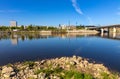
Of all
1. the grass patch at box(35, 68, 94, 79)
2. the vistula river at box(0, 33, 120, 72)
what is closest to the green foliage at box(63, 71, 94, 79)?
the grass patch at box(35, 68, 94, 79)

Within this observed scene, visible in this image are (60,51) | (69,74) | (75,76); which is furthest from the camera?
(60,51)

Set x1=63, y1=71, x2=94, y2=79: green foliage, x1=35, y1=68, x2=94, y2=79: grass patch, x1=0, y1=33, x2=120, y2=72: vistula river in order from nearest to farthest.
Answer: x1=63, y1=71, x2=94, y2=79: green foliage, x1=35, y1=68, x2=94, y2=79: grass patch, x1=0, y1=33, x2=120, y2=72: vistula river

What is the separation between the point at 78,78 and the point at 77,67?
429 centimetres

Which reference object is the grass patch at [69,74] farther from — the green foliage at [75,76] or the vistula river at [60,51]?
the vistula river at [60,51]

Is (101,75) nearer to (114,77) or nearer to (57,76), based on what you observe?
(114,77)

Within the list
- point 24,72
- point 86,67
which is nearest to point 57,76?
point 24,72

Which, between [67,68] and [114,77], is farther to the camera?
[67,68]

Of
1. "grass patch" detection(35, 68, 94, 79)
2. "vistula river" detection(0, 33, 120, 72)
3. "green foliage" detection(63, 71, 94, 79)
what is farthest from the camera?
"vistula river" detection(0, 33, 120, 72)

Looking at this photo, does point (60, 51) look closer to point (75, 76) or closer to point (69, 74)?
point (69, 74)

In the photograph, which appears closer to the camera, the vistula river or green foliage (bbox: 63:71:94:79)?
green foliage (bbox: 63:71:94:79)

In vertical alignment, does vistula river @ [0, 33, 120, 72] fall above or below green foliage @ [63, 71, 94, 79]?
below

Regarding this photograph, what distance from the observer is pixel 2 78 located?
685 inches

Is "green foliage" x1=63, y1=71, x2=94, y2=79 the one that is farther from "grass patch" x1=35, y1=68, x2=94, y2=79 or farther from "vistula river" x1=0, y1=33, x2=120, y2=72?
"vistula river" x1=0, y1=33, x2=120, y2=72

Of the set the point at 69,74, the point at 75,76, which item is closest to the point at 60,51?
the point at 69,74
